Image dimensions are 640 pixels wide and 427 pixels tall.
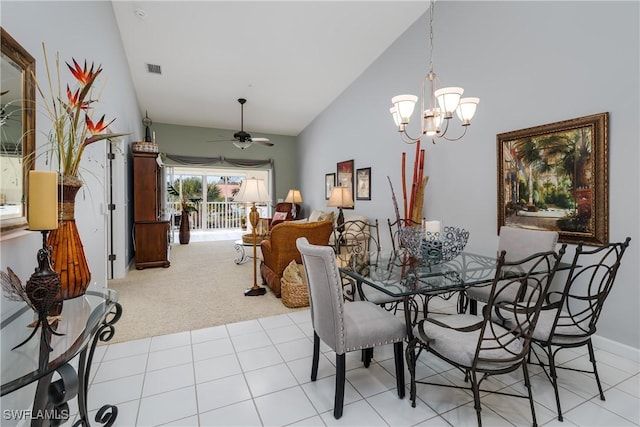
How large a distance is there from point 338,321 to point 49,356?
4.07 ft

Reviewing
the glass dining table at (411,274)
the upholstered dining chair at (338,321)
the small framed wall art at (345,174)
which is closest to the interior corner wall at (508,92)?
the small framed wall art at (345,174)

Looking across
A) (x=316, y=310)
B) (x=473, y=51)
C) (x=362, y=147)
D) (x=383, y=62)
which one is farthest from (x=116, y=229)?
(x=473, y=51)

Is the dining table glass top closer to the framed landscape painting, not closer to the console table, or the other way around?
the framed landscape painting

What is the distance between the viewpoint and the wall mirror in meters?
1.36

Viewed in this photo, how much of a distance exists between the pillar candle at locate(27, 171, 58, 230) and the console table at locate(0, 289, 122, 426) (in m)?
0.43

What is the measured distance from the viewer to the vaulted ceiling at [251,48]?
389cm

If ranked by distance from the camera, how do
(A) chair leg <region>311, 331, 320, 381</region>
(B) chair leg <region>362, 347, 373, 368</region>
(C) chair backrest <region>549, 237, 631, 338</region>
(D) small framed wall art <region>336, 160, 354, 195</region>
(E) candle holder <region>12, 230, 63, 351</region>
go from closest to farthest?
(E) candle holder <region>12, 230, 63, 351</region> → (C) chair backrest <region>549, 237, 631, 338</region> → (A) chair leg <region>311, 331, 320, 381</region> → (B) chair leg <region>362, 347, 373, 368</region> → (D) small framed wall art <region>336, 160, 354, 195</region>

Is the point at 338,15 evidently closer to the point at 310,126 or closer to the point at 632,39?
the point at 632,39

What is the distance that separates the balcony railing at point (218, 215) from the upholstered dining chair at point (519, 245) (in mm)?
7254

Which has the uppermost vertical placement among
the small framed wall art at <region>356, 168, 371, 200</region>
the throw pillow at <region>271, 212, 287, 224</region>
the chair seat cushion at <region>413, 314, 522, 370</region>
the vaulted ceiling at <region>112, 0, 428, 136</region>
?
the vaulted ceiling at <region>112, 0, 428, 136</region>

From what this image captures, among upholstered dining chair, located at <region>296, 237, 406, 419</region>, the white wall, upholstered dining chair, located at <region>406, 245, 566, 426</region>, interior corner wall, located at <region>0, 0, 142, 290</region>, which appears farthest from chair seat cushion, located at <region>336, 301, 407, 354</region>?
interior corner wall, located at <region>0, 0, 142, 290</region>

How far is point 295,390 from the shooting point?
195cm

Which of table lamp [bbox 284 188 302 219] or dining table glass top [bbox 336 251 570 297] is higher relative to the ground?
table lamp [bbox 284 188 302 219]

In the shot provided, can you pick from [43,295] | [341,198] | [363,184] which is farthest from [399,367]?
[363,184]
